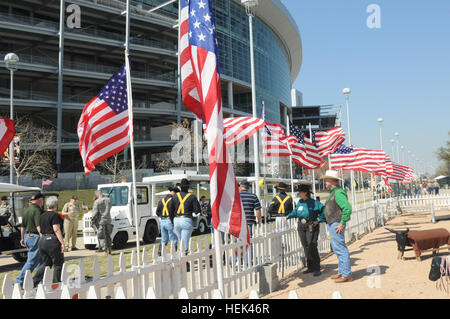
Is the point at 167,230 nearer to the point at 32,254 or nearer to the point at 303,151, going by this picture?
the point at 32,254

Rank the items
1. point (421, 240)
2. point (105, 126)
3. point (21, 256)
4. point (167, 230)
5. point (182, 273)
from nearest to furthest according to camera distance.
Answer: point (182, 273), point (105, 126), point (421, 240), point (167, 230), point (21, 256)

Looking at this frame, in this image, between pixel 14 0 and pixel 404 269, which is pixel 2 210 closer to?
pixel 404 269

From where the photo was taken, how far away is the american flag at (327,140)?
1414 centimetres

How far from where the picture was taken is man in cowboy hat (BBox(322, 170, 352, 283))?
660 cm

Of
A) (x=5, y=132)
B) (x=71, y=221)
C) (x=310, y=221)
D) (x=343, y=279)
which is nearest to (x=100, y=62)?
→ (x=71, y=221)

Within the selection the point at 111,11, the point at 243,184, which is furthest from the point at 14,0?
the point at 243,184

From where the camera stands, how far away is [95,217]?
1119 centimetres

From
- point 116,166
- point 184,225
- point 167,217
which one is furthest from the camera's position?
point 116,166

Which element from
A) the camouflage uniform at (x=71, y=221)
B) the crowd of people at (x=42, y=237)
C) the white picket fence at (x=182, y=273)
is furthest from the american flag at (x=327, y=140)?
the crowd of people at (x=42, y=237)

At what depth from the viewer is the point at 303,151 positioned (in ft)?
42.8

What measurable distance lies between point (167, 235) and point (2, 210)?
6.95 metres

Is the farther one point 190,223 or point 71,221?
point 71,221

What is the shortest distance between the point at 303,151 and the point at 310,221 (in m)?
5.93
